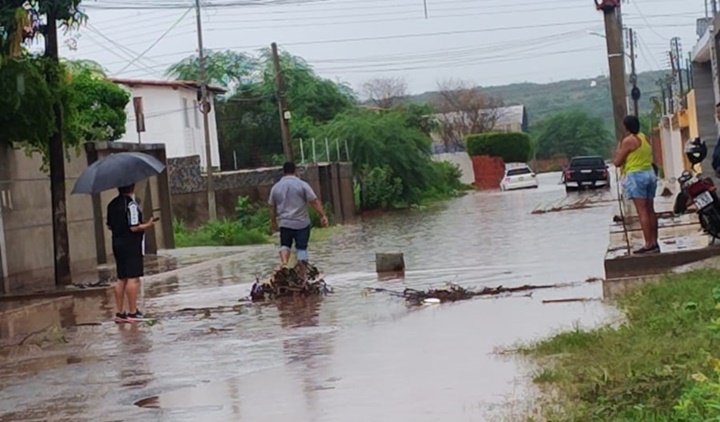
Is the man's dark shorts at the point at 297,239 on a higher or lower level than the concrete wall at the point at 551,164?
lower

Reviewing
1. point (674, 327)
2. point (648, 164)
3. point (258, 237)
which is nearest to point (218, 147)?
point (258, 237)

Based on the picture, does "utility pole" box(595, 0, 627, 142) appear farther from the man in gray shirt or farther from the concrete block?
the man in gray shirt

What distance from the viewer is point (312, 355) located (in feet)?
34.8

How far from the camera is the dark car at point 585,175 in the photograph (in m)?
57.8

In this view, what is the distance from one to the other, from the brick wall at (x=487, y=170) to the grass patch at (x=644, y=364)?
244 ft

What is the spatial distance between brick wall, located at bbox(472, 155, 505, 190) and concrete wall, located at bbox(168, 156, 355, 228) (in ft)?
123

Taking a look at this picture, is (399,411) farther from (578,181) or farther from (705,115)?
(578,181)

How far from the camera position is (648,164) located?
14828 mm

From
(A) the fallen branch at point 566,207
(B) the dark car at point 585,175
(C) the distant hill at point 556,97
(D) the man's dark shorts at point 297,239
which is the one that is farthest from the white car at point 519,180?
(C) the distant hill at point 556,97

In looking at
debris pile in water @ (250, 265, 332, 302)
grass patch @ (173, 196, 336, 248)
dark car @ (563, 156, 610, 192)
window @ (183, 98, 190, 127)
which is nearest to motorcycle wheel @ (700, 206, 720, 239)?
debris pile in water @ (250, 265, 332, 302)

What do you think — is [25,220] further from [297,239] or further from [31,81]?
[297,239]

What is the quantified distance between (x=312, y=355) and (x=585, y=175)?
48.4m

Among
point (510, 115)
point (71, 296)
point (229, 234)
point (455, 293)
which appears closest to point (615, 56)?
point (455, 293)

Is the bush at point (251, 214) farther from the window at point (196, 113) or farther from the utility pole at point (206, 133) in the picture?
the window at point (196, 113)
